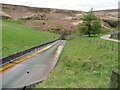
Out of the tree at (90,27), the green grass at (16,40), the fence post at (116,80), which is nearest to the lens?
the fence post at (116,80)

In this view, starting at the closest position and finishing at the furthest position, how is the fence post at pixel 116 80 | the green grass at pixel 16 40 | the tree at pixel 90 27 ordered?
1. the fence post at pixel 116 80
2. the green grass at pixel 16 40
3. the tree at pixel 90 27

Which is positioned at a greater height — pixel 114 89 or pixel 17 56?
Answer: pixel 114 89

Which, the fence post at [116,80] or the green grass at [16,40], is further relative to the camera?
the green grass at [16,40]

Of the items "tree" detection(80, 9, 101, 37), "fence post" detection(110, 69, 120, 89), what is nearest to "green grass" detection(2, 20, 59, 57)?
"tree" detection(80, 9, 101, 37)

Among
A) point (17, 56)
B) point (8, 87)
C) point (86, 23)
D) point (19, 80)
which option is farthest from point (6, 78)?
A: point (86, 23)

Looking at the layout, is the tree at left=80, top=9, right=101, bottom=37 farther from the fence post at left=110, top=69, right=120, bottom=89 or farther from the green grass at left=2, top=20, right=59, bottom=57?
the fence post at left=110, top=69, right=120, bottom=89

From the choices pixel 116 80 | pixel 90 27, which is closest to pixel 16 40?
pixel 90 27

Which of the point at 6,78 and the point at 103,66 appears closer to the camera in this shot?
the point at 6,78

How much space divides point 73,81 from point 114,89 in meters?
9.52

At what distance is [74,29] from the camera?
150 metres

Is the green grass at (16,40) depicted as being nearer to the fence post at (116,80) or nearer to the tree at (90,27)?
the tree at (90,27)

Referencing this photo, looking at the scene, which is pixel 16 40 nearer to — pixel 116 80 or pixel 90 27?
pixel 90 27

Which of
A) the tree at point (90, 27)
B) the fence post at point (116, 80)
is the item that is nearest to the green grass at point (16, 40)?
the tree at point (90, 27)

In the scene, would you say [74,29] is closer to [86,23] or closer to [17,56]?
[86,23]
